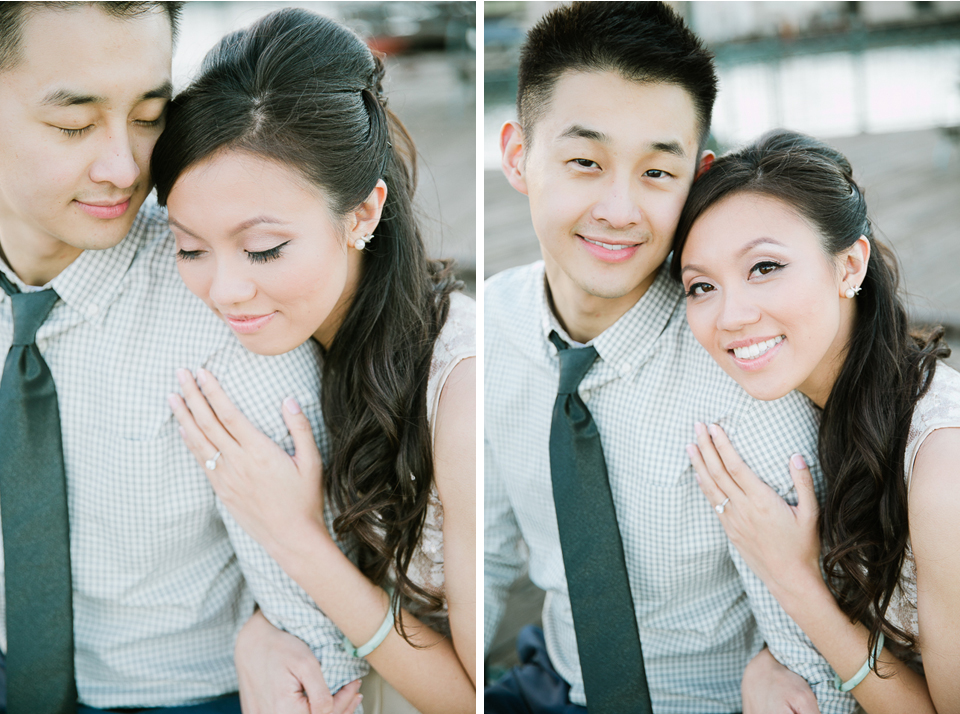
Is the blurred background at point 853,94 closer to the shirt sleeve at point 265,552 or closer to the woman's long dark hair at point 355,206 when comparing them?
the woman's long dark hair at point 355,206

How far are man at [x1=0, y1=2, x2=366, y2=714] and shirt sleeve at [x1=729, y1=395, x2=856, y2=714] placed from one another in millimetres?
1021

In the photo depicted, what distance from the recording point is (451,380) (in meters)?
1.91

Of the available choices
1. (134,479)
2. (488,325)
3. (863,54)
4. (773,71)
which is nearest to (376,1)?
(773,71)

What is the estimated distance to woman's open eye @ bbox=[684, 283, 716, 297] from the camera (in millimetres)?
1853

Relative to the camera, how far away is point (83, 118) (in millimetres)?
1633

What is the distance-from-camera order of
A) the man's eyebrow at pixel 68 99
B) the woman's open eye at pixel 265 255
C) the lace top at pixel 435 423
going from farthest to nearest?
1. the lace top at pixel 435 423
2. the woman's open eye at pixel 265 255
3. the man's eyebrow at pixel 68 99

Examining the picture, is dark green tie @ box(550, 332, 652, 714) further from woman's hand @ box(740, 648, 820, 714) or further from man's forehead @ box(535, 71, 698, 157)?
man's forehead @ box(535, 71, 698, 157)

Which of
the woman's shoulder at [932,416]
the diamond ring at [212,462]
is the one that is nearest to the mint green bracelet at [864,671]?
the woman's shoulder at [932,416]

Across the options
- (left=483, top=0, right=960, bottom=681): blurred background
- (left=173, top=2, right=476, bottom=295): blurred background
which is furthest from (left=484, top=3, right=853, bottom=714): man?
(left=483, top=0, right=960, bottom=681): blurred background

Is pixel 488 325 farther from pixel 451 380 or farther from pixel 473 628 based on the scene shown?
pixel 473 628

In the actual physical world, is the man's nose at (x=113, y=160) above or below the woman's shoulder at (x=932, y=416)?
above

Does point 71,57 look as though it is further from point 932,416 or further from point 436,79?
point 436,79

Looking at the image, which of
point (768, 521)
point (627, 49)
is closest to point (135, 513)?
point (768, 521)

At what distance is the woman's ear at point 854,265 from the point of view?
5.95ft
